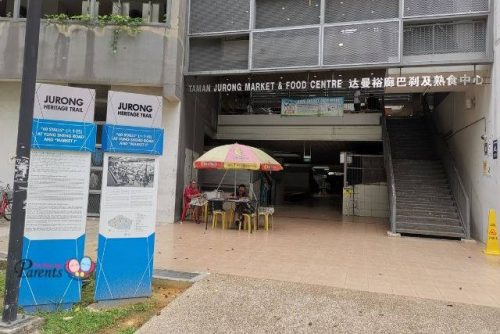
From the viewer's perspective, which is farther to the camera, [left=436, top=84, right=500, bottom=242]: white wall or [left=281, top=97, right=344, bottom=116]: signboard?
[left=281, top=97, right=344, bottom=116]: signboard

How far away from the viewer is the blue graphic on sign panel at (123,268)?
14.3 ft

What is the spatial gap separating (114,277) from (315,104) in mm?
10558

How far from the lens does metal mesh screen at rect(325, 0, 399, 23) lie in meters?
9.73

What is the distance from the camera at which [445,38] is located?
941 centimetres

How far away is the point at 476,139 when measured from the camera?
996 centimetres

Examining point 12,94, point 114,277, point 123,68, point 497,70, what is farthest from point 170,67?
point 497,70

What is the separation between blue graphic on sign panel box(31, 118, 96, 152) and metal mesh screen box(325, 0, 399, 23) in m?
7.79

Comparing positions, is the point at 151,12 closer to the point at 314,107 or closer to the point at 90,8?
the point at 90,8

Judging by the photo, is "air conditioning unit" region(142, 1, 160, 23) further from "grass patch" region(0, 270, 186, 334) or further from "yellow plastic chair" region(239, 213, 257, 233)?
"grass patch" region(0, 270, 186, 334)

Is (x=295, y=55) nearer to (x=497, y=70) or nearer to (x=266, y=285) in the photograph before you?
(x=497, y=70)

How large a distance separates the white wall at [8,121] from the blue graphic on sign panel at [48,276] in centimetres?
855

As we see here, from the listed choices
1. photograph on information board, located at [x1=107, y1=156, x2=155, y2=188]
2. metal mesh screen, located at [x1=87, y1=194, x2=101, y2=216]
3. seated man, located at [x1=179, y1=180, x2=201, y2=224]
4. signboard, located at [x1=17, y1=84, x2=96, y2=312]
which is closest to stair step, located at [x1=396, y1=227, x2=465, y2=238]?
seated man, located at [x1=179, y1=180, x2=201, y2=224]

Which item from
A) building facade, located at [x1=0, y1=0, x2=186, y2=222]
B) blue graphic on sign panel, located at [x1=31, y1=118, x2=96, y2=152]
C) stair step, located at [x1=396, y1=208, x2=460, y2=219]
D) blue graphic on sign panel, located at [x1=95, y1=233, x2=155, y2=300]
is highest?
building facade, located at [x1=0, y1=0, x2=186, y2=222]

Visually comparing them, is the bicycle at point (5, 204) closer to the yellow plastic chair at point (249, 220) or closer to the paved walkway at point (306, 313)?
Result: the yellow plastic chair at point (249, 220)
